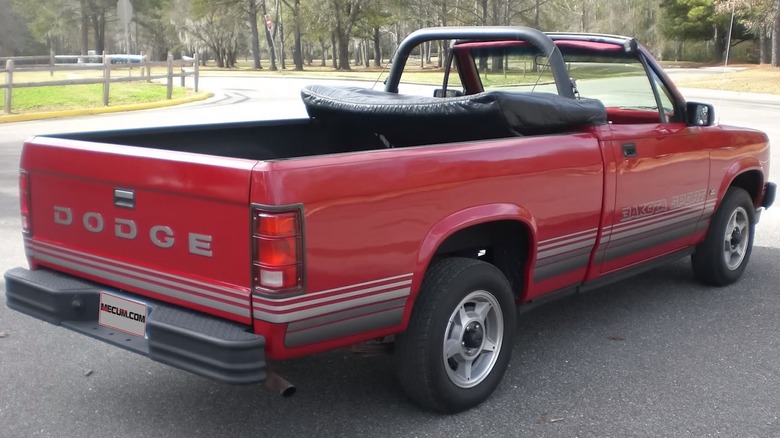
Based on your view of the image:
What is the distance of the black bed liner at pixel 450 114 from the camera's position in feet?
13.9

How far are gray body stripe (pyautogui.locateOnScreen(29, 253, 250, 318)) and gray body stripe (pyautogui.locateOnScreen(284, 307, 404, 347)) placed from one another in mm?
210

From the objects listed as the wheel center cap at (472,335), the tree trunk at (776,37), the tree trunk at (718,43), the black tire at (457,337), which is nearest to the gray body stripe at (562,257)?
the black tire at (457,337)

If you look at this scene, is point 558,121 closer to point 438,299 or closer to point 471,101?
point 471,101

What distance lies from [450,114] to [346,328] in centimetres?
147

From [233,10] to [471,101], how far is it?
2651 inches

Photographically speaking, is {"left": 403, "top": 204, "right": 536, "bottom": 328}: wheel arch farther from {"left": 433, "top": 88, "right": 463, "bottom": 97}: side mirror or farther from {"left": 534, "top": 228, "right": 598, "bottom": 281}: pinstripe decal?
{"left": 433, "top": 88, "right": 463, "bottom": 97}: side mirror

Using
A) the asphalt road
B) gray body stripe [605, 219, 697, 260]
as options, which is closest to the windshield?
gray body stripe [605, 219, 697, 260]

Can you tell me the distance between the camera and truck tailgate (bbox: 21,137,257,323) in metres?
3.23

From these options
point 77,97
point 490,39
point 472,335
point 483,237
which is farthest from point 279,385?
point 77,97

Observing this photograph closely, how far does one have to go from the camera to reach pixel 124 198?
3.56 m

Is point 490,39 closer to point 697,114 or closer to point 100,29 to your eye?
point 697,114

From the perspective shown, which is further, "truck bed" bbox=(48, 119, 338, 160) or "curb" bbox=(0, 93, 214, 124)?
"curb" bbox=(0, 93, 214, 124)

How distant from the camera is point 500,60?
19.3ft

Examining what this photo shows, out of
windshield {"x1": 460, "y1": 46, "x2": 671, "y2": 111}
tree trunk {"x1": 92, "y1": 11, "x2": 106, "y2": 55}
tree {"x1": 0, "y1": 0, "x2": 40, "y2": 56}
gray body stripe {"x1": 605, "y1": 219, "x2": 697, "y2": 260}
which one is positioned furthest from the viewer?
Result: tree trunk {"x1": 92, "y1": 11, "x2": 106, "y2": 55}
